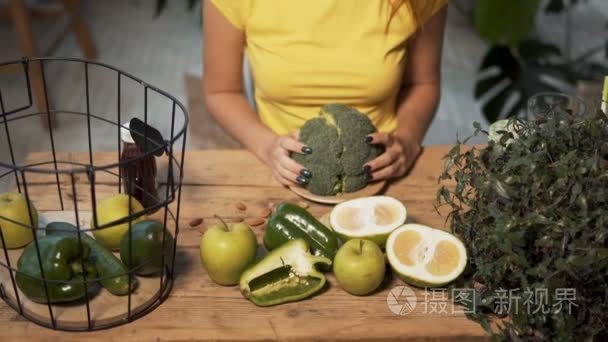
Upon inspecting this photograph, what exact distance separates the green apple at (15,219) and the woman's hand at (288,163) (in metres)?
0.44

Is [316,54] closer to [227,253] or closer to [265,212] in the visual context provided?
[265,212]

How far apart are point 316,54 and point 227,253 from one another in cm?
62

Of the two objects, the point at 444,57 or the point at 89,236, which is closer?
the point at 89,236

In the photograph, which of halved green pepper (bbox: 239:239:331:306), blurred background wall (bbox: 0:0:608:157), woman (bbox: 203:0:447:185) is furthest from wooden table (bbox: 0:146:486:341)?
blurred background wall (bbox: 0:0:608:157)

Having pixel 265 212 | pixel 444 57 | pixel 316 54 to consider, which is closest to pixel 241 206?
pixel 265 212

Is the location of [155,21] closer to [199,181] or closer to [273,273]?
[199,181]

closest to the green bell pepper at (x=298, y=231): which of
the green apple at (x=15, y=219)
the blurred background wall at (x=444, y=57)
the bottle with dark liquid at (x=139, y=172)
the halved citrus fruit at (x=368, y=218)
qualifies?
the halved citrus fruit at (x=368, y=218)

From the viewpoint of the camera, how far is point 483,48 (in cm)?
412

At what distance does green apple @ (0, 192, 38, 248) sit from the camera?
3.41 feet

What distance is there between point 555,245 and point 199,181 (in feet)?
2.20

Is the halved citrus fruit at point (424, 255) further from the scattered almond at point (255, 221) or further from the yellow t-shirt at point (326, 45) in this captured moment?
the yellow t-shirt at point (326, 45)

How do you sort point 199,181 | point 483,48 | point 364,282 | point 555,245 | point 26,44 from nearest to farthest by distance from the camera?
point 555,245 → point 364,282 → point 199,181 → point 26,44 → point 483,48

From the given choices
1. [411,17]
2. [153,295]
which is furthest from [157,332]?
[411,17]

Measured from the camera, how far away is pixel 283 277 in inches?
40.3
